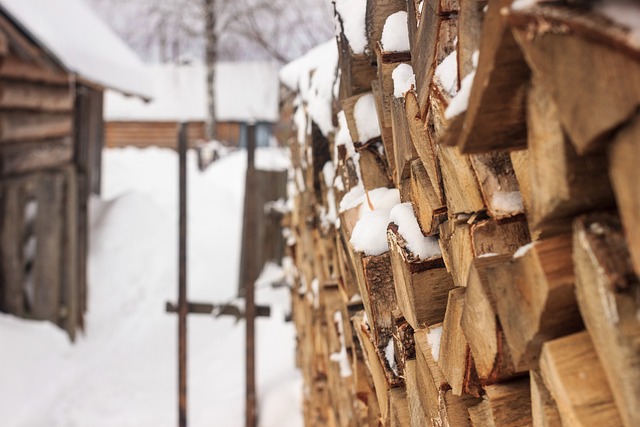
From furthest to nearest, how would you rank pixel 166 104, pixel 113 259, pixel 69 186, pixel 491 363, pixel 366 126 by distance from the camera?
pixel 166 104 → pixel 113 259 → pixel 69 186 → pixel 366 126 → pixel 491 363

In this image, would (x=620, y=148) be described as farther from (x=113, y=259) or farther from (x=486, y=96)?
(x=113, y=259)

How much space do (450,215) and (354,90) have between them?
1.89 feet

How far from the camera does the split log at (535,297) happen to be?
59 cm

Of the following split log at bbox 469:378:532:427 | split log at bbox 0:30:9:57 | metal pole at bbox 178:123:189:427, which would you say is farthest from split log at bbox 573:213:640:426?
split log at bbox 0:30:9:57

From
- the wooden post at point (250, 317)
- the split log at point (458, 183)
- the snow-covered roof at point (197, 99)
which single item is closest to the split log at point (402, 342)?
the split log at point (458, 183)

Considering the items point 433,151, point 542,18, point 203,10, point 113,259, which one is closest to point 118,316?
point 113,259

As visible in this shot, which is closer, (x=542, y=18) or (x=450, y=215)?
(x=542, y=18)

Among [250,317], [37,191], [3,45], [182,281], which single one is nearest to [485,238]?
[250,317]

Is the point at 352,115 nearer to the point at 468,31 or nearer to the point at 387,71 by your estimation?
the point at 387,71

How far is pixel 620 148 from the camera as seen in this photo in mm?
469

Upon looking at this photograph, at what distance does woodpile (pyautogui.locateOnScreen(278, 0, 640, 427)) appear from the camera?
0.49 metres

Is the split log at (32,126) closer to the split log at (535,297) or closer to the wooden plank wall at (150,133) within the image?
the split log at (535,297)

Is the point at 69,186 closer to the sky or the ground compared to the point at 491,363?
closer to the sky

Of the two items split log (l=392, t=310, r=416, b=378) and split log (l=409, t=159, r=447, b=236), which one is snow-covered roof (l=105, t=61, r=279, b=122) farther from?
split log (l=409, t=159, r=447, b=236)
